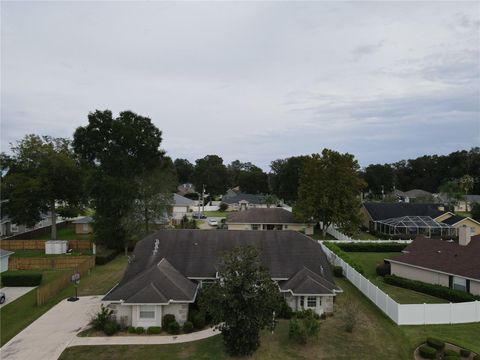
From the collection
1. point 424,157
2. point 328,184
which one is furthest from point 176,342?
point 424,157

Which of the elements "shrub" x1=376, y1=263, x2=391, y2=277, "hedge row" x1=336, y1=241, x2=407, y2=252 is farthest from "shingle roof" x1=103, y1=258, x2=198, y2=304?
"hedge row" x1=336, y1=241, x2=407, y2=252

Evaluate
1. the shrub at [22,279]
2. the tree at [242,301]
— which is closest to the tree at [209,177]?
the shrub at [22,279]

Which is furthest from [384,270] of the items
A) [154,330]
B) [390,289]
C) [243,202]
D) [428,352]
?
[243,202]

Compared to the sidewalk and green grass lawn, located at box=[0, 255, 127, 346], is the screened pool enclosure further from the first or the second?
the sidewalk

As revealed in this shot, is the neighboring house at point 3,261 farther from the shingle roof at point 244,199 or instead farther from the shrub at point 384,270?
the shingle roof at point 244,199

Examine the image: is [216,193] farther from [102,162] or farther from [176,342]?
[176,342]
